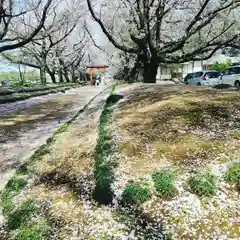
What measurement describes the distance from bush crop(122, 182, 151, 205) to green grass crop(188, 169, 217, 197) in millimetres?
677

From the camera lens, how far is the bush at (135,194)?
15.4 feet

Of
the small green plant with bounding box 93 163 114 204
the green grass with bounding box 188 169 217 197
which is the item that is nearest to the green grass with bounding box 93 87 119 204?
the small green plant with bounding box 93 163 114 204

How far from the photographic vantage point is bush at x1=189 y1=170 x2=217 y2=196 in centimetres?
466

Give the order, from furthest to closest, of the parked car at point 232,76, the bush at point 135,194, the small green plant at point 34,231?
the parked car at point 232,76, the bush at point 135,194, the small green plant at point 34,231

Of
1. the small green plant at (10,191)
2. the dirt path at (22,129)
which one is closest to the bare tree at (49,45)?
the dirt path at (22,129)

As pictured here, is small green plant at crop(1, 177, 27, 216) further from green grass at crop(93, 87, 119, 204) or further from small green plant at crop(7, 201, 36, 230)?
green grass at crop(93, 87, 119, 204)

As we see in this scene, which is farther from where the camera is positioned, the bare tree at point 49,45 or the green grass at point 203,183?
the bare tree at point 49,45

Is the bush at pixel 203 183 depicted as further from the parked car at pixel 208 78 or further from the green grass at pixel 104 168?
the parked car at pixel 208 78

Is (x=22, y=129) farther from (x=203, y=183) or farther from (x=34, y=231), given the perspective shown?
(x=203, y=183)

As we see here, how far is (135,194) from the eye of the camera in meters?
4.77

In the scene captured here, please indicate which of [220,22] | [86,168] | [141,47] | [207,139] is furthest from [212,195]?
[220,22]

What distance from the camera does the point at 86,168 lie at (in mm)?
6043

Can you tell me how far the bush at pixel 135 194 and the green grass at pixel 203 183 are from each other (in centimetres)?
68

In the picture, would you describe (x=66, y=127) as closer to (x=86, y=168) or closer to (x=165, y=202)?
(x=86, y=168)
